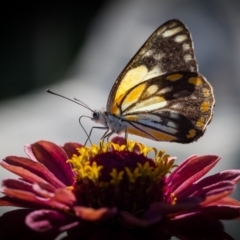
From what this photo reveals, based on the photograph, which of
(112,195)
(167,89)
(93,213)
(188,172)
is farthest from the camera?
(167,89)

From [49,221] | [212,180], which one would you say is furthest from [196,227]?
[49,221]

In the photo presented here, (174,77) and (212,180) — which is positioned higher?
(174,77)

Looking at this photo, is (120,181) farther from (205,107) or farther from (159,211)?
(205,107)

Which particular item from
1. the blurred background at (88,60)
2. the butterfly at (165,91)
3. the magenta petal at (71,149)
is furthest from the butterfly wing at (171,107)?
the blurred background at (88,60)

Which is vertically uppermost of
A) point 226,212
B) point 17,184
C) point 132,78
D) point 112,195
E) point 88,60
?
point 88,60

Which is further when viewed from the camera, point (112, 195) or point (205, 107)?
point (205, 107)

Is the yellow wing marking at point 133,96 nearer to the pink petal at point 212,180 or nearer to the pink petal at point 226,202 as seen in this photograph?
the pink petal at point 212,180
